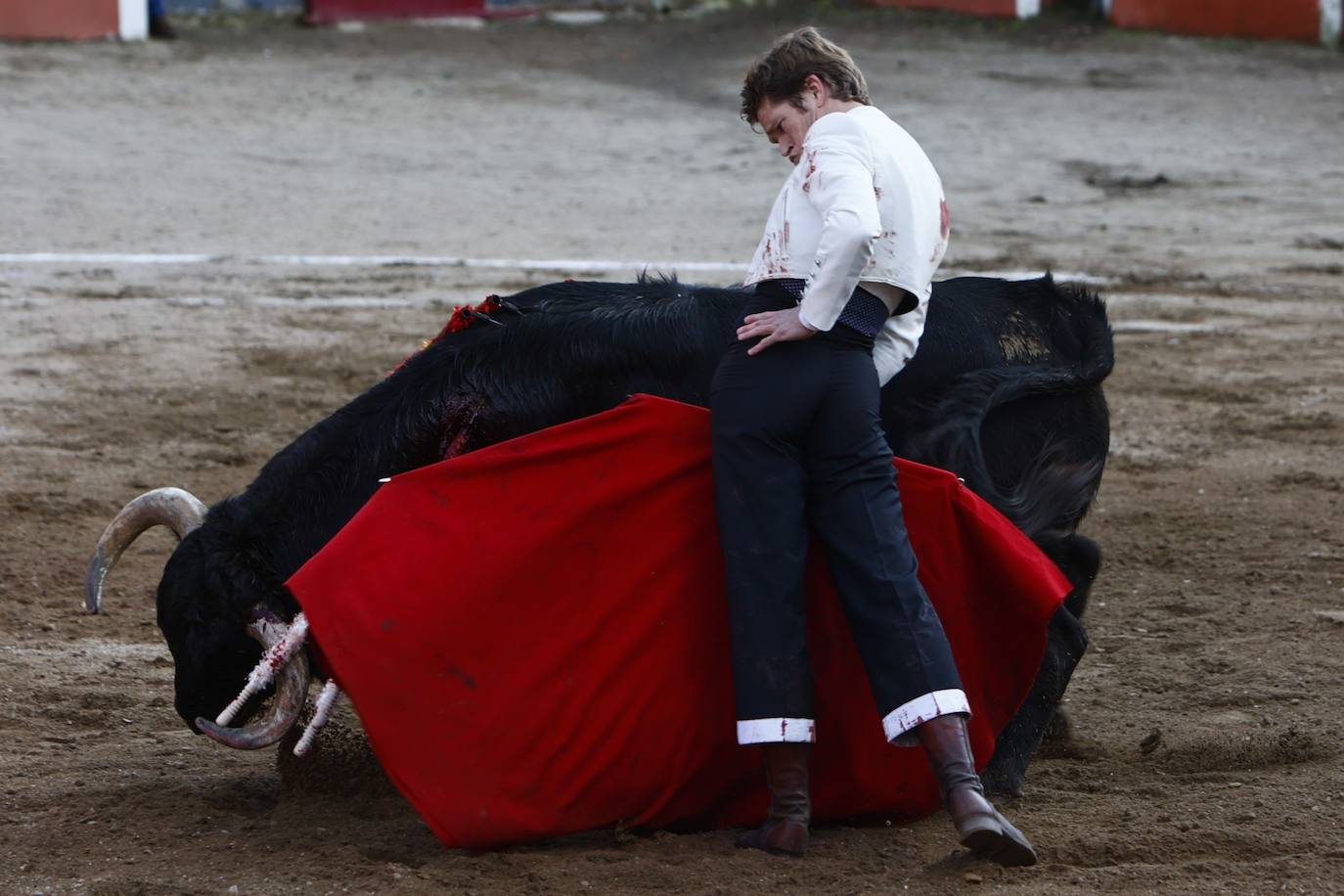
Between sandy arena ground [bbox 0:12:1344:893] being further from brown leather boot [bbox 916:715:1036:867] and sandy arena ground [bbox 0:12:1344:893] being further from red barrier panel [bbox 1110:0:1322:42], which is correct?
red barrier panel [bbox 1110:0:1322:42]

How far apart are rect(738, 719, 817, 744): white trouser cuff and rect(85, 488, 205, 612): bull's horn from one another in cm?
131

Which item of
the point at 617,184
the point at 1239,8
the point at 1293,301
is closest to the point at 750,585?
the point at 1293,301

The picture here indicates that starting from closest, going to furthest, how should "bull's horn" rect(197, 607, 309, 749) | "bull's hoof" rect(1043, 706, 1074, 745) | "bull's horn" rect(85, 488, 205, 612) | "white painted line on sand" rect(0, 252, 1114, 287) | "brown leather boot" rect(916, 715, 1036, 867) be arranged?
1. "brown leather boot" rect(916, 715, 1036, 867)
2. "bull's horn" rect(197, 607, 309, 749)
3. "bull's horn" rect(85, 488, 205, 612)
4. "bull's hoof" rect(1043, 706, 1074, 745)
5. "white painted line on sand" rect(0, 252, 1114, 287)

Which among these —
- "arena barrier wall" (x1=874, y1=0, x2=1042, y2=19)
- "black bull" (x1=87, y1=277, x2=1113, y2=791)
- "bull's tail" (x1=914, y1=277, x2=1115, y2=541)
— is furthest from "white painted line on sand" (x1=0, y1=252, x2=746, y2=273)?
"arena barrier wall" (x1=874, y1=0, x2=1042, y2=19)

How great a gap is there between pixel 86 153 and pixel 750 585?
9173 mm

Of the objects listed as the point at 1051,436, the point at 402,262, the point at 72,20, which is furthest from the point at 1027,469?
the point at 72,20

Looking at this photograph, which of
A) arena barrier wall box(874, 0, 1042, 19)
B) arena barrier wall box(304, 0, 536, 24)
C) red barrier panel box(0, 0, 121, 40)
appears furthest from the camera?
arena barrier wall box(874, 0, 1042, 19)

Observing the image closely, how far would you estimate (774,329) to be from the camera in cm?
308

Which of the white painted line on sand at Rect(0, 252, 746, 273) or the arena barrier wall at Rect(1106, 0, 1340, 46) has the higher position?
the arena barrier wall at Rect(1106, 0, 1340, 46)

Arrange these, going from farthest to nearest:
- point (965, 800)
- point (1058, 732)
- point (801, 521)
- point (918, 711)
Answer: point (1058, 732), point (801, 521), point (918, 711), point (965, 800)

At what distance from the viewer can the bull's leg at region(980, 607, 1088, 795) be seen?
3480mm

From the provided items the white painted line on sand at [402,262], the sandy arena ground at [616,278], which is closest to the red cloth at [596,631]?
the sandy arena ground at [616,278]

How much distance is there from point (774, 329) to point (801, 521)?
0.35 metres

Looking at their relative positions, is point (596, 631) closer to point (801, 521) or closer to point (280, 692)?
point (801, 521)
